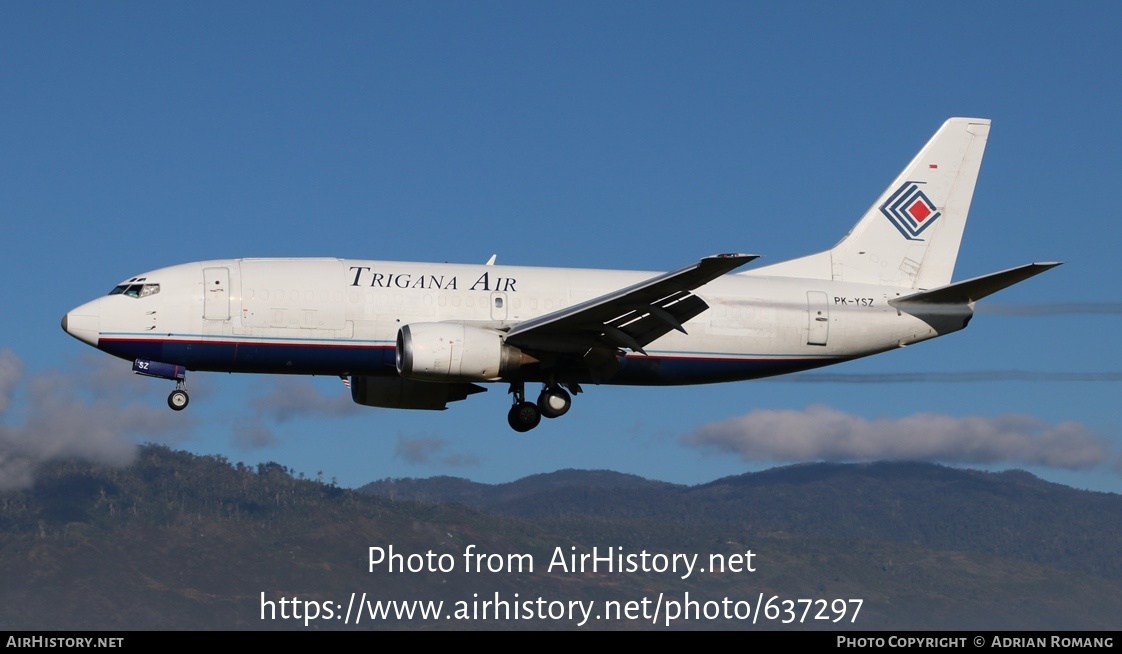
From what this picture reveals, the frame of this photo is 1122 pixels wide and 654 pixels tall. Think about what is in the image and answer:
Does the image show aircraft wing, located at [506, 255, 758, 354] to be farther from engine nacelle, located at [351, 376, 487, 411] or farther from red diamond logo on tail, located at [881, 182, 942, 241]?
red diamond logo on tail, located at [881, 182, 942, 241]

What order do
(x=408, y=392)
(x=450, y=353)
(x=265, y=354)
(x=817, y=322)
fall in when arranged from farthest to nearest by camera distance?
(x=408, y=392) → (x=817, y=322) → (x=265, y=354) → (x=450, y=353)

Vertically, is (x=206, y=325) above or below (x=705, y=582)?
above

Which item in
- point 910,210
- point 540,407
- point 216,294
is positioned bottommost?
point 540,407

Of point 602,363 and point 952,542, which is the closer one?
point 602,363

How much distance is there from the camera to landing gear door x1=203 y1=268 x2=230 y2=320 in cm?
3616

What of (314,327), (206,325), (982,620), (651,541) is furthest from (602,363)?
(651,541)

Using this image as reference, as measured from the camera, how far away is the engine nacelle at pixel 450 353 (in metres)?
35.4

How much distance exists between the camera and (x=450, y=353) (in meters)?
35.5

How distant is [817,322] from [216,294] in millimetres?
16271

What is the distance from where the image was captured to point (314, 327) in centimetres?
3631

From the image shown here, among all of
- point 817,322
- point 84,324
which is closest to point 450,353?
point 84,324

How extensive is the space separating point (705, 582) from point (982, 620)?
1832 inches

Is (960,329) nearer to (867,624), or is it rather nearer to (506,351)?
(506,351)

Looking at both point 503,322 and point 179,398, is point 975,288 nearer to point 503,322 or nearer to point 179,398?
point 503,322
